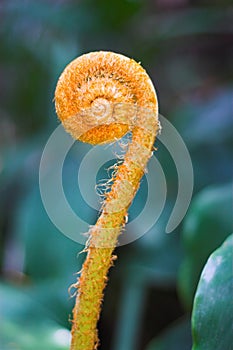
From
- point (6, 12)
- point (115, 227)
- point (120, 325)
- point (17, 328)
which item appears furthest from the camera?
point (6, 12)

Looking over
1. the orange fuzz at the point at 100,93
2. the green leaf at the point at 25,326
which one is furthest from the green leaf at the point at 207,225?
the orange fuzz at the point at 100,93

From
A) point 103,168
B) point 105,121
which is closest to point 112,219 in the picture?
point 105,121

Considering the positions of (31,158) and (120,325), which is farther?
(31,158)

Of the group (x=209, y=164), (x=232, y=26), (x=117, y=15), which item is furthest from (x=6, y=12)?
(x=209, y=164)

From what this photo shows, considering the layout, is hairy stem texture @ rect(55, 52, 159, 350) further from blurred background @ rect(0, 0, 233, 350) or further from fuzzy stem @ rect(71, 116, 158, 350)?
blurred background @ rect(0, 0, 233, 350)

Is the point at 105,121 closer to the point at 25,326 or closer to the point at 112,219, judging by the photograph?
the point at 112,219

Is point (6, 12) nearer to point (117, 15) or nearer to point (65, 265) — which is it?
point (117, 15)
